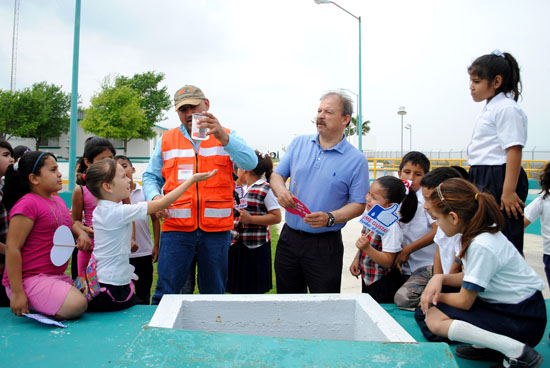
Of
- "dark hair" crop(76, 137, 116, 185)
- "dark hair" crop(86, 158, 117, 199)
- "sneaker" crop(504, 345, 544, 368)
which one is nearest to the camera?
"sneaker" crop(504, 345, 544, 368)

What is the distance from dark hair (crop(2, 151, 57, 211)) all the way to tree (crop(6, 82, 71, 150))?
4152 cm

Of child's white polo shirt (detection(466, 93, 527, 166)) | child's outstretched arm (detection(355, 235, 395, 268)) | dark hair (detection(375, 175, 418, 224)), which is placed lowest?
child's outstretched arm (detection(355, 235, 395, 268))

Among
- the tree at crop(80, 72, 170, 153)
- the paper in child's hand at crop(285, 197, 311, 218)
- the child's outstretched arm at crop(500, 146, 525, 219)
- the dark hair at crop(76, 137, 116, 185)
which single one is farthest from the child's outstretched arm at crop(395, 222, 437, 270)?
the tree at crop(80, 72, 170, 153)

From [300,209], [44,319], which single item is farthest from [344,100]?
[44,319]

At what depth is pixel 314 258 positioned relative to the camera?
284 cm

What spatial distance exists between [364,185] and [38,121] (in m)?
43.5

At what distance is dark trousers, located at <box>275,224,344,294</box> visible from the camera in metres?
2.83

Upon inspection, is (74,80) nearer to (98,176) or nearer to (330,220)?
(98,176)

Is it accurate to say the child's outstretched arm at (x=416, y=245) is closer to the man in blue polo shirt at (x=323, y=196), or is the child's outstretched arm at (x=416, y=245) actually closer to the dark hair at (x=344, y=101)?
the man in blue polo shirt at (x=323, y=196)

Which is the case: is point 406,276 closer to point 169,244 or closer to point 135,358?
point 169,244

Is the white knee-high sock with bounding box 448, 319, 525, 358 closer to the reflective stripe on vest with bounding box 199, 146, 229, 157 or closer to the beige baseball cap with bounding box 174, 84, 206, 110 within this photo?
the reflective stripe on vest with bounding box 199, 146, 229, 157

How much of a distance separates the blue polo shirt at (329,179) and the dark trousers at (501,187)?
2.54 ft

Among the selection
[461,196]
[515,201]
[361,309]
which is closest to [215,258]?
[361,309]

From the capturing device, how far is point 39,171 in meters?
2.58
